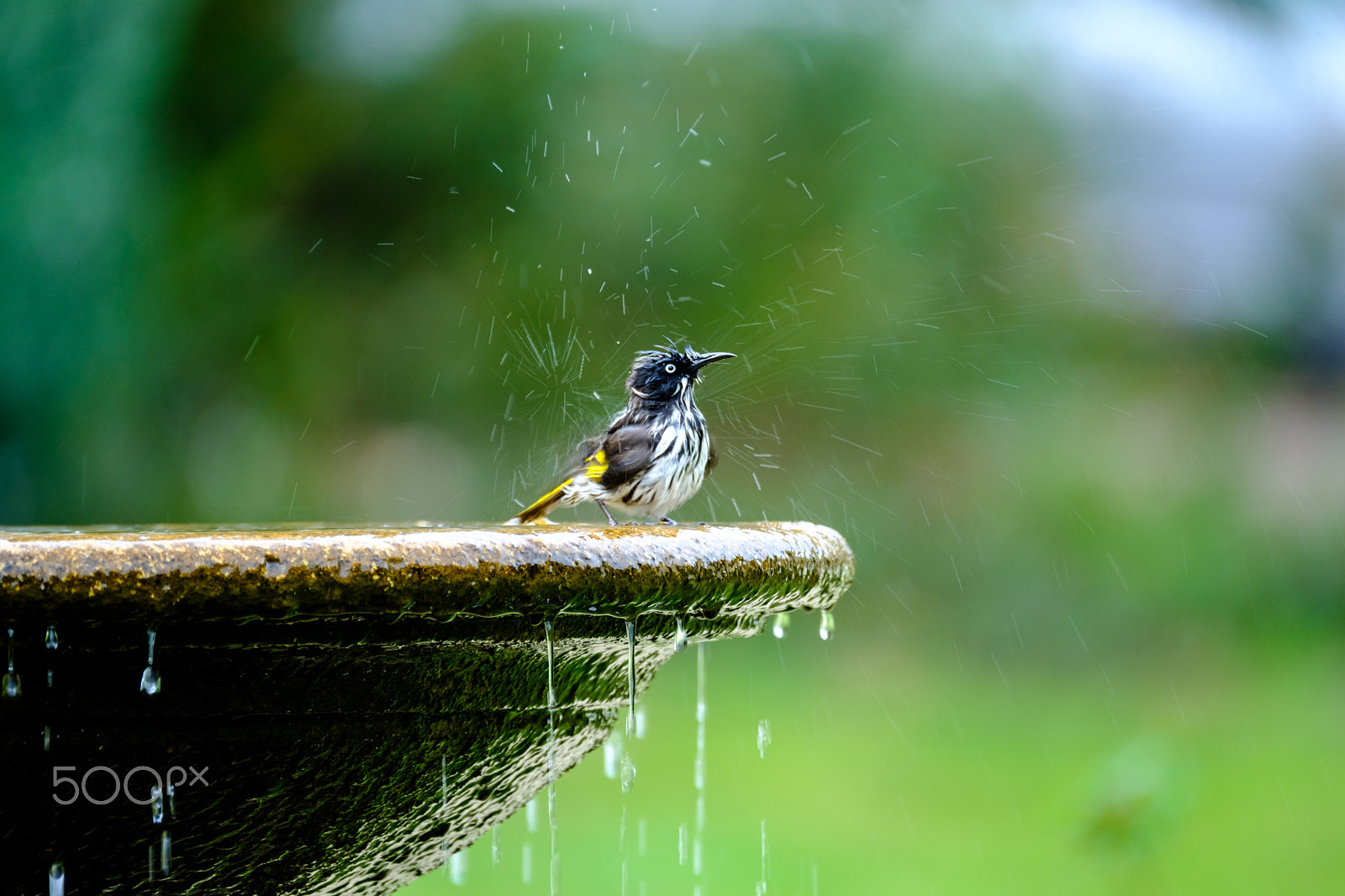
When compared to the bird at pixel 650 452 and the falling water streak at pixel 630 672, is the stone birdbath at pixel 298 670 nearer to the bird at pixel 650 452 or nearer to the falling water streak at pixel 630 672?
the falling water streak at pixel 630 672

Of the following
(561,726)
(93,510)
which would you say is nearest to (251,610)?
(561,726)

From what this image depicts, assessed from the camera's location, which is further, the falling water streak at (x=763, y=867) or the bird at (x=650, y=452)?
the falling water streak at (x=763, y=867)

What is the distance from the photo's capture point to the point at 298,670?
2.12 metres

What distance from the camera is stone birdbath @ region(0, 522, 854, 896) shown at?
72.7 inches

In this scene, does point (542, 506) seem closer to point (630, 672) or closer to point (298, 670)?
point (630, 672)

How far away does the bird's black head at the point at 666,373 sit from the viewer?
→ 400 cm

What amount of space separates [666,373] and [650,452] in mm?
413

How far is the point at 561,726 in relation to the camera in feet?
8.99

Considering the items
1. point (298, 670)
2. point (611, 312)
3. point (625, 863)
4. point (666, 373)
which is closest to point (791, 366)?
point (611, 312)

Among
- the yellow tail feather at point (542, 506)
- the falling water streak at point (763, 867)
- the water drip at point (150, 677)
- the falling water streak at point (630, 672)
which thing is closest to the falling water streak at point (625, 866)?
the falling water streak at point (763, 867)

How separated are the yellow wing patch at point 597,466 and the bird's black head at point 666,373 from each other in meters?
0.27

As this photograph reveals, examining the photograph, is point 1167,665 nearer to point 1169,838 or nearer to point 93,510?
point 1169,838

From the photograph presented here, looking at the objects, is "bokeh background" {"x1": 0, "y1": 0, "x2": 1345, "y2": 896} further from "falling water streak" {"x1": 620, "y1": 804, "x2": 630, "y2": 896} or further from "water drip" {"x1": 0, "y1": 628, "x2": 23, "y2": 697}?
"water drip" {"x1": 0, "y1": 628, "x2": 23, "y2": 697}

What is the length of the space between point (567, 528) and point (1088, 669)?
887 centimetres
